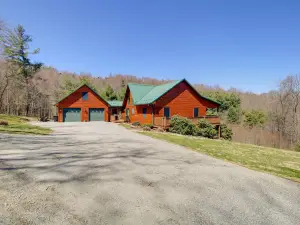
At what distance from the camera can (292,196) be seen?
380 centimetres

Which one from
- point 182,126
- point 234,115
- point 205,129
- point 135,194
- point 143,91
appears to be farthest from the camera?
point 234,115

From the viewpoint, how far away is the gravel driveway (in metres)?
2.60

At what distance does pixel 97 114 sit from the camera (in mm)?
26109

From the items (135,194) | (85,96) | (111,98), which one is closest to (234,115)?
(111,98)

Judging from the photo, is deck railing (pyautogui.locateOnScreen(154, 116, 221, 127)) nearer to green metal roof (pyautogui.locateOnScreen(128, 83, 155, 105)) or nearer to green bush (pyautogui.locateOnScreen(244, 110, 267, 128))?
green metal roof (pyautogui.locateOnScreen(128, 83, 155, 105))

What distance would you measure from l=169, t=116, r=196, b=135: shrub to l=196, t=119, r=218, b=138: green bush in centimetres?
78

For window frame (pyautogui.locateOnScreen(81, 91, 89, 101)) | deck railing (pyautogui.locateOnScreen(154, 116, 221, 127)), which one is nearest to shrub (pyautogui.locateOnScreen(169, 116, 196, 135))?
deck railing (pyautogui.locateOnScreen(154, 116, 221, 127))

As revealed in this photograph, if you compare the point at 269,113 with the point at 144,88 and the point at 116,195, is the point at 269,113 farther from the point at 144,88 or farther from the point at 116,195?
the point at 116,195

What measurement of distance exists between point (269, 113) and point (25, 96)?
4634cm

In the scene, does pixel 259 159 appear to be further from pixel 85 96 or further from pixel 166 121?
pixel 85 96

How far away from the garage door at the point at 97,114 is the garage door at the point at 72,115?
1.66 m

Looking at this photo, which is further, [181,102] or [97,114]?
[97,114]

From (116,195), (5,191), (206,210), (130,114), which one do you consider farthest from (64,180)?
(130,114)

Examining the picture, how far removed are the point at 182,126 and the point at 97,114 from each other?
580 inches
